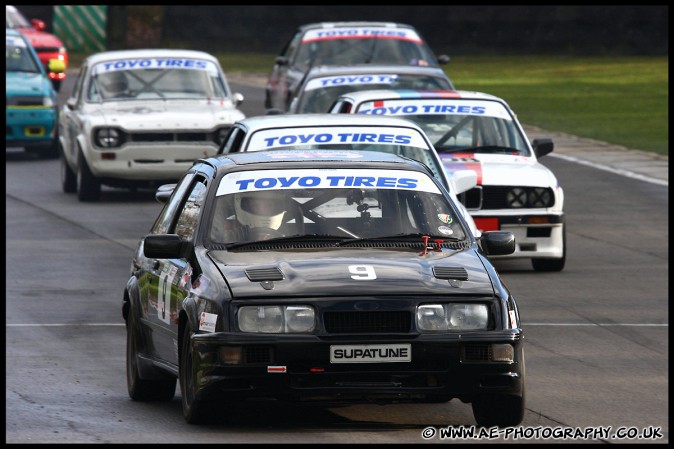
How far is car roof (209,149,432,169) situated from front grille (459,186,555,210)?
581cm

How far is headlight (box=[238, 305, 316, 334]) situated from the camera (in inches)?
332

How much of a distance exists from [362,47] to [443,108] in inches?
441

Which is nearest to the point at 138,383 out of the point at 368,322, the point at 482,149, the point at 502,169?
the point at 368,322

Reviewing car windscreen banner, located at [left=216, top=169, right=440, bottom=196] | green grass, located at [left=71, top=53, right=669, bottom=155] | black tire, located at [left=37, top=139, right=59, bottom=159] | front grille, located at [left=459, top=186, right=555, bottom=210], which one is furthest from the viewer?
green grass, located at [left=71, top=53, right=669, bottom=155]

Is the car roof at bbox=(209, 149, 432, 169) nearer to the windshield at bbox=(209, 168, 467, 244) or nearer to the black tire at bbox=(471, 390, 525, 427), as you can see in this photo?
the windshield at bbox=(209, 168, 467, 244)

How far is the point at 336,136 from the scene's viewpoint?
1491cm

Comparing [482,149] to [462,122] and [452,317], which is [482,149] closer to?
[462,122]

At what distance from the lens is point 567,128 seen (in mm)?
31141

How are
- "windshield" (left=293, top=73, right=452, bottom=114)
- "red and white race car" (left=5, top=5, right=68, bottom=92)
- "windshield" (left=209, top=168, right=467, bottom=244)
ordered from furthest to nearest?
"red and white race car" (left=5, top=5, right=68, bottom=92) < "windshield" (left=293, top=73, right=452, bottom=114) < "windshield" (left=209, top=168, right=467, bottom=244)

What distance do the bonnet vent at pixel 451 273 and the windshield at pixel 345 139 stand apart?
5925 millimetres

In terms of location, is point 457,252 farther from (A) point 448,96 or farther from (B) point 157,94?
(B) point 157,94

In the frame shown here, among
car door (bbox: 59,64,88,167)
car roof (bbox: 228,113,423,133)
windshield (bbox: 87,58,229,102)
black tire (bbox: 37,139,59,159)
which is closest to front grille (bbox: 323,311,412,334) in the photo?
car roof (bbox: 228,113,423,133)

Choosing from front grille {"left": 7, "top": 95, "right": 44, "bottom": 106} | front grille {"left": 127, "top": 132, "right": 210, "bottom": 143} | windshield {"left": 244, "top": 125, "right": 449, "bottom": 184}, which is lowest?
front grille {"left": 7, "top": 95, "right": 44, "bottom": 106}

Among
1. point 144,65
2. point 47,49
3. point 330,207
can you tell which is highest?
point 330,207
